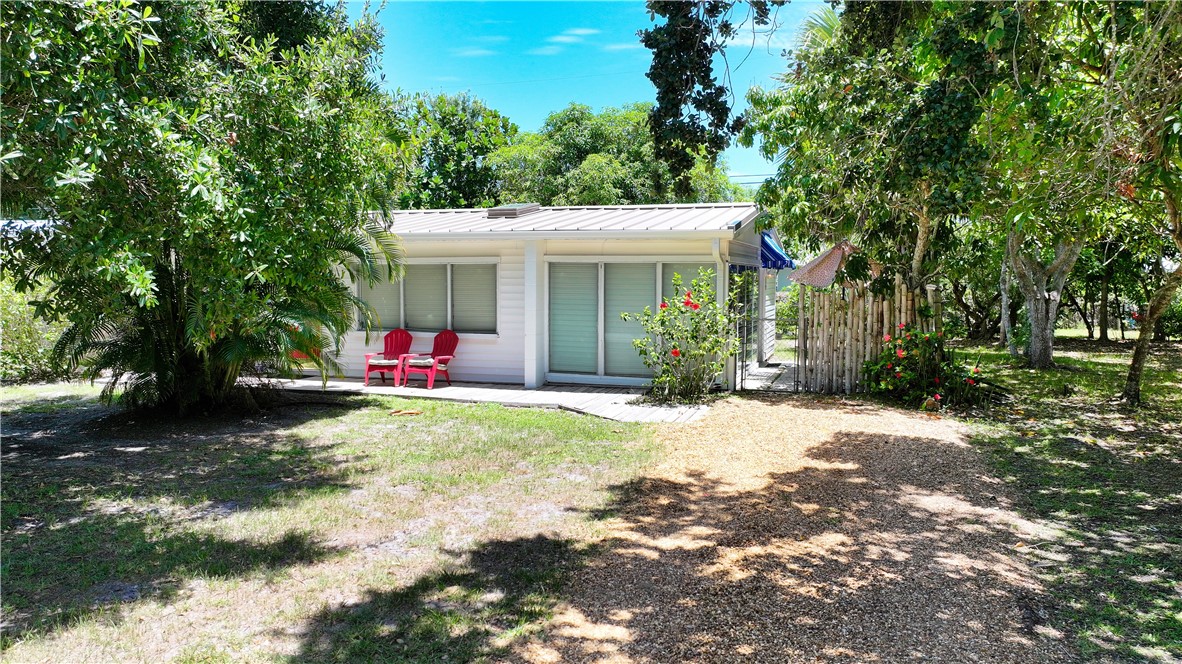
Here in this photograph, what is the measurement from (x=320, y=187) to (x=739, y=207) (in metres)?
7.92

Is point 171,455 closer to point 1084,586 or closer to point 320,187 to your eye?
point 320,187

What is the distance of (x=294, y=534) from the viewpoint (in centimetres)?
539

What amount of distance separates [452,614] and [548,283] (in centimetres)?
900

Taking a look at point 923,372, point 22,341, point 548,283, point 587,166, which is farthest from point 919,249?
point 587,166

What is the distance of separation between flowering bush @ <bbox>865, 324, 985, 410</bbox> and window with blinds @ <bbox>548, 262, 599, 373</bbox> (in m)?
4.53

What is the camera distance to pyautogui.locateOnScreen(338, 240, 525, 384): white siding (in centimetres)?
1284

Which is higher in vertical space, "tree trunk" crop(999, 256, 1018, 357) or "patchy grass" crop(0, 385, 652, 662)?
Result: "tree trunk" crop(999, 256, 1018, 357)

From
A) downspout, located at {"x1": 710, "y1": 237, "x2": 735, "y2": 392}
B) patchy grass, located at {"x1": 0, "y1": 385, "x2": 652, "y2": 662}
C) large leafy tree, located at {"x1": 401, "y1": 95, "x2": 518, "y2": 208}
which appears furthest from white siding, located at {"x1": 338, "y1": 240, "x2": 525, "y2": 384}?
large leafy tree, located at {"x1": 401, "y1": 95, "x2": 518, "y2": 208}

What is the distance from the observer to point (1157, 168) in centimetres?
575

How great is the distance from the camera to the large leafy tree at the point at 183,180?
192 inches

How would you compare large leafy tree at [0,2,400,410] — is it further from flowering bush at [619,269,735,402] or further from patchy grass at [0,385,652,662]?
flowering bush at [619,269,735,402]

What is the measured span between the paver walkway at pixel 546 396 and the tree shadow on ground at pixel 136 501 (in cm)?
219

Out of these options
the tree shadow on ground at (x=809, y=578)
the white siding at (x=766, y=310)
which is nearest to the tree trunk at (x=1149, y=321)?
the tree shadow on ground at (x=809, y=578)

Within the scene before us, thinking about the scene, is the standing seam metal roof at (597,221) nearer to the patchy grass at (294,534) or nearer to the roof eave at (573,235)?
the roof eave at (573,235)
